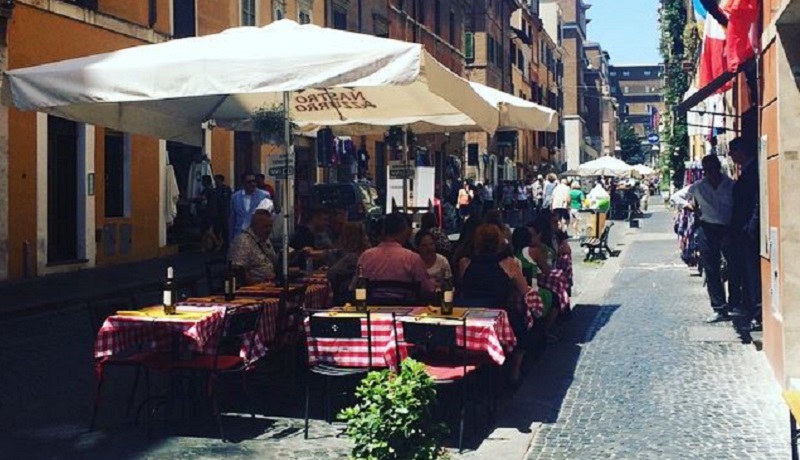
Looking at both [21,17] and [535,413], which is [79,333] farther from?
[21,17]

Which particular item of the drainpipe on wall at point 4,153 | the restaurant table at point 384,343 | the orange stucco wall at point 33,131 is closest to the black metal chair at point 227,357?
the restaurant table at point 384,343

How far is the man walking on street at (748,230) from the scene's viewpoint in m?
9.34

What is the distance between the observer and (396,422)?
4570 mm

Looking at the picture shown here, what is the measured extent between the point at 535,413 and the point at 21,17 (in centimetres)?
1220

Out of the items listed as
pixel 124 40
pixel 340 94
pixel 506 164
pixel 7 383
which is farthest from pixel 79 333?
pixel 506 164

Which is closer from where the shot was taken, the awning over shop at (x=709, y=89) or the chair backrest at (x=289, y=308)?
the chair backrest at (x=289, y=308)

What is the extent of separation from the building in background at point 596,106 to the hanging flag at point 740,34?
91.5 metres

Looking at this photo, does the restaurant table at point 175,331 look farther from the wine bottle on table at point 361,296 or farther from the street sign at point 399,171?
the street sign at point 399,171

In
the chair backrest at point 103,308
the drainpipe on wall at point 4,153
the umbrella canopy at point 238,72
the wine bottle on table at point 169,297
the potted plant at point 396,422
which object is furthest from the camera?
the drainpipe on wall at point 4,153

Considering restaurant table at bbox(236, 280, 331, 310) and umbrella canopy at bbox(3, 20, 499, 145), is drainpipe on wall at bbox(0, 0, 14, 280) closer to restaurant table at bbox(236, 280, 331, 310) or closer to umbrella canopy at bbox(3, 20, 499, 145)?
umbrella canopy at bbox(3, 20, 499, 145)

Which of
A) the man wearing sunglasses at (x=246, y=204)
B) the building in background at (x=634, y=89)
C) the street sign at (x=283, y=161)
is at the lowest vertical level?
the man wearing sunglasses at (x=246, y=204)

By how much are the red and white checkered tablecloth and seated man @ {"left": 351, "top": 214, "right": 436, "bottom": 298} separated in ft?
3.10

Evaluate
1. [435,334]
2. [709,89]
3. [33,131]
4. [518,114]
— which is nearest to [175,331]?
[435,334]

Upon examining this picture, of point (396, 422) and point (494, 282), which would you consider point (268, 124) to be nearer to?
point (494, 282)
